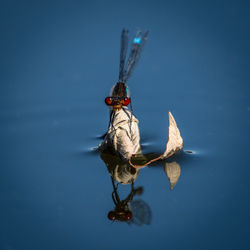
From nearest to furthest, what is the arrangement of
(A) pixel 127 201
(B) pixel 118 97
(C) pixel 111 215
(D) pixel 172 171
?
1. (C) pixel 111 215
2. (A) pixel 127 201
3. (D) pixel 172 171
4. (B) pixel 118 97

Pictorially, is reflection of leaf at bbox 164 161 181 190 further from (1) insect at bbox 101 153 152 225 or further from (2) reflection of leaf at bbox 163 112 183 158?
(1) insect at bbox 101 153 152 225

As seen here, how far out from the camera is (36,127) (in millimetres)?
4508

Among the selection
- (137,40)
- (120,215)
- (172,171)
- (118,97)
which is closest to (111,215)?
(120,215)

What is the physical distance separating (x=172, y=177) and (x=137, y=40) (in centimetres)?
124

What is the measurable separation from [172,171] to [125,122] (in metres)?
0.59

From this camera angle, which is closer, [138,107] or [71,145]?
[71,145]

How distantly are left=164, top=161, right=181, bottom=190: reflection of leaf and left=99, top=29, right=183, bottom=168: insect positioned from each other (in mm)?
95

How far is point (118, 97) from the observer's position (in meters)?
3.42

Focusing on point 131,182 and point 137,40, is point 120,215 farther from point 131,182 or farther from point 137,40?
point 137,40

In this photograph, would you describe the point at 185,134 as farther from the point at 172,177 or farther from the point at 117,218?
the point at 117,218

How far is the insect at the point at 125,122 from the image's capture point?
11.1 ft

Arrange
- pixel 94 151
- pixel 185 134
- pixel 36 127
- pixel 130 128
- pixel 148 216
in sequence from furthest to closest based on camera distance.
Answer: pixel 36 127 < pixel 185 134 < pixel 94 151 < pixel 130 128 < pixel 148 216

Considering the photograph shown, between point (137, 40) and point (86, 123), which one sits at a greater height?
point (137, 40)

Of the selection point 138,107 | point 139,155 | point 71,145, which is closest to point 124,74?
point 139,155
